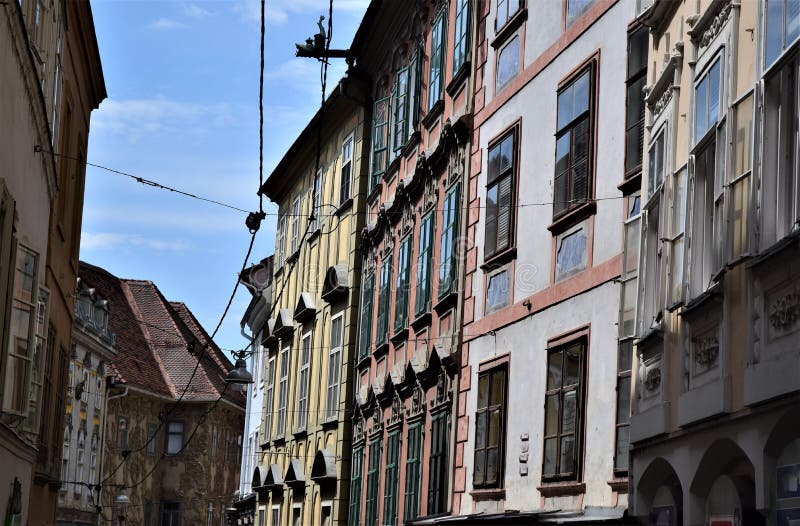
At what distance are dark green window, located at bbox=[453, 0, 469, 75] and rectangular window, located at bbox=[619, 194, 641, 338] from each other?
8.23 m

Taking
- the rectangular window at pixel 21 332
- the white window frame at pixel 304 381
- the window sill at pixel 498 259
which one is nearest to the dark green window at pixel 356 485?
the white window frame at pixel 304 381

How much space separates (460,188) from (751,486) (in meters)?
11.4

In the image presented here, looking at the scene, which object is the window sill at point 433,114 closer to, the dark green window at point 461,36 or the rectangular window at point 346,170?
the dark green window at point 461,36

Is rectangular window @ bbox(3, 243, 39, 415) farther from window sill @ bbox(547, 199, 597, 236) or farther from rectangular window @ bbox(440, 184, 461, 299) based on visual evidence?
rectangular window @ bbox(440, 184, 461, 299)

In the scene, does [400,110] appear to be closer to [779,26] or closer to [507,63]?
[507,63]

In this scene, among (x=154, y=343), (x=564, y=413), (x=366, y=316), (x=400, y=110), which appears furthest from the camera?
(x=154, y=343)

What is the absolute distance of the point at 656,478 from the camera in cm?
1257

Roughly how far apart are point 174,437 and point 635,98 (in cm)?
5609

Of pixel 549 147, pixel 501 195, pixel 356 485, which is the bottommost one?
pixel 356 485

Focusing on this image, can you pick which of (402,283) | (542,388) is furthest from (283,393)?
(542,388)

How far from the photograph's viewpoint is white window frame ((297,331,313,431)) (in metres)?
34.2

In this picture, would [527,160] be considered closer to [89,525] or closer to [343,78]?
[343,78]

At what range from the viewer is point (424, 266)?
2366cm

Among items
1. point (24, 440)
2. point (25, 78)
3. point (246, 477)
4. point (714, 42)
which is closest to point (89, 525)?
point (246, 477)
